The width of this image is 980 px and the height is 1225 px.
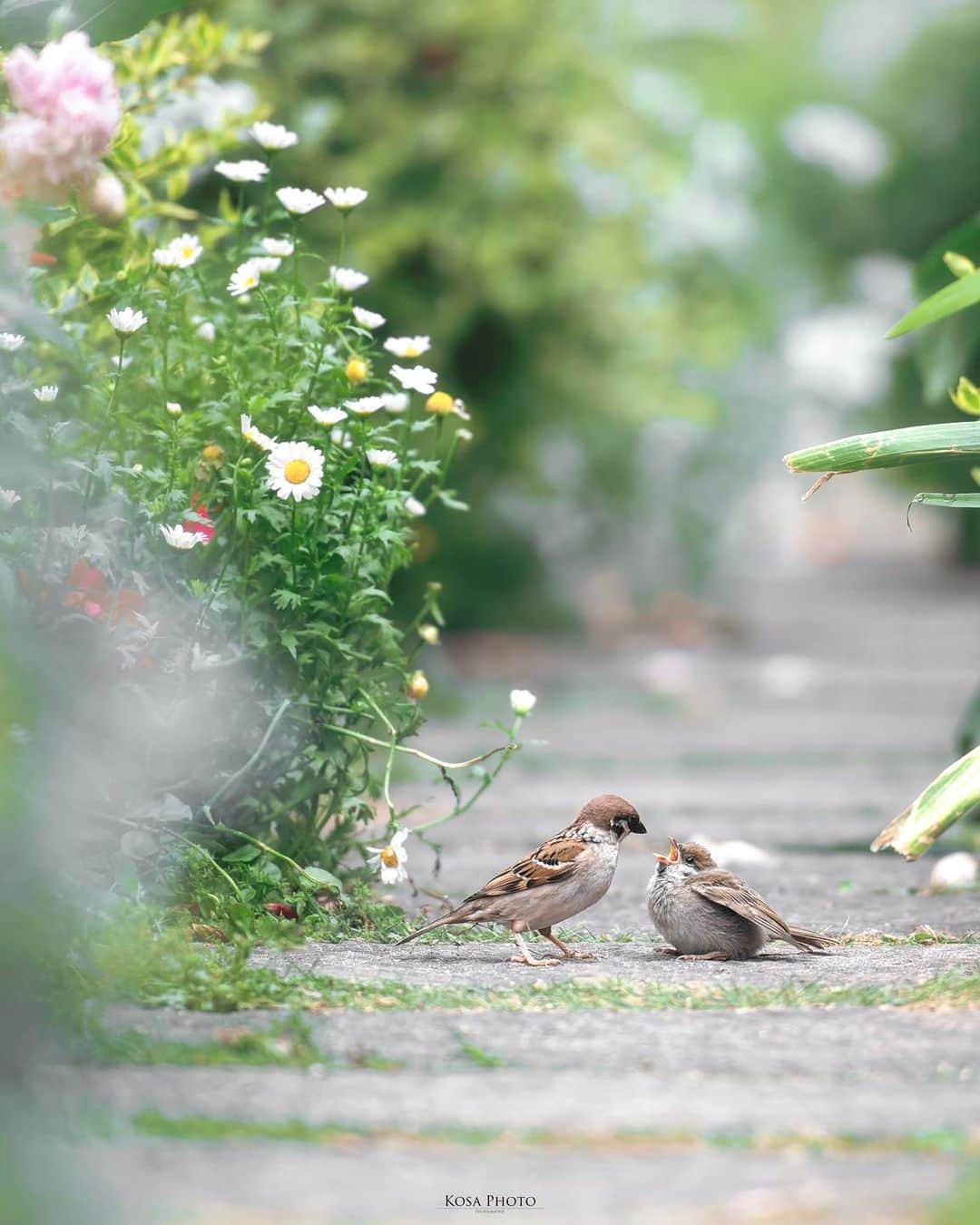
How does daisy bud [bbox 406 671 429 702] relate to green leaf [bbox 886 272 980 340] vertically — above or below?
below

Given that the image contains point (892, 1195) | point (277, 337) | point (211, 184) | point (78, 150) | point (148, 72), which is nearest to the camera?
point (892, 1195)

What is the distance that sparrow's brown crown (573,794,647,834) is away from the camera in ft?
9.09

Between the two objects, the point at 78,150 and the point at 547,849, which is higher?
the point at 78,150

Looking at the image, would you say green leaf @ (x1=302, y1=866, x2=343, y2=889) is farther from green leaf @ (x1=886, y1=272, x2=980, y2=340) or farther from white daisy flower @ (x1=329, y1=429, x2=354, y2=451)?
green leaf @ (x1=886, y1=272, x2=980, y2=340)

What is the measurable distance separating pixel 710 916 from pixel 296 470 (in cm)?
95

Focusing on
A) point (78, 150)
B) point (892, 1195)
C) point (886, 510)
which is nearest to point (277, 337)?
point (78, 150)

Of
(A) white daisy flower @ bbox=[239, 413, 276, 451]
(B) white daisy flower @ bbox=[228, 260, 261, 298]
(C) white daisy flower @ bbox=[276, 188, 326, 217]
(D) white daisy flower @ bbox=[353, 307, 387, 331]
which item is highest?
(C) white daisy flower @ bbox=[276, 188, 326, 217]

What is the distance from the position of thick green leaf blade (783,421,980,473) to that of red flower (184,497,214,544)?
3.02ft

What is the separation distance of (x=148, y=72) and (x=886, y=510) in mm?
17653

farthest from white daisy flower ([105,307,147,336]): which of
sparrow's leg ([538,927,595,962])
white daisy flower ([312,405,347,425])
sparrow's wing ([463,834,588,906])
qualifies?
sparrow's leg ([538,927,595,962])

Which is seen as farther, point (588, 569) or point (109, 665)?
point (588, 569)

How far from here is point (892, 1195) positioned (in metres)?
1.49

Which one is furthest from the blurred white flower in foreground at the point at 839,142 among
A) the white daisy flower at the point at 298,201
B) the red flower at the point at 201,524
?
the red flower at the point at 201,524

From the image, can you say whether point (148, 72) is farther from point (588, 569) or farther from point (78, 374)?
point (588, 569)
